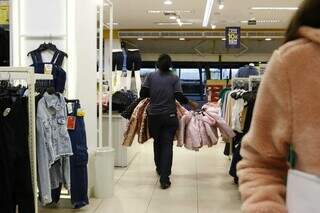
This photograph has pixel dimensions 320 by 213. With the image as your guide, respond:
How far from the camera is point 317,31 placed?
2.81ft

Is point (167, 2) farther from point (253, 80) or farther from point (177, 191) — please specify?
point (177, 191)

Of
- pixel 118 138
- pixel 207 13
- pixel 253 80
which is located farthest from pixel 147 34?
pixel 253 80

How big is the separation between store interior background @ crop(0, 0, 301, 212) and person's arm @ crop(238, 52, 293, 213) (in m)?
0.33

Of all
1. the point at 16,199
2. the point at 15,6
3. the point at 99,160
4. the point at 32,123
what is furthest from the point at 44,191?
the point at 15,6

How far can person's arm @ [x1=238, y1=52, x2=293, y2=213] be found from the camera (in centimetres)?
89

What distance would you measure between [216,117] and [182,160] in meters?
1.77

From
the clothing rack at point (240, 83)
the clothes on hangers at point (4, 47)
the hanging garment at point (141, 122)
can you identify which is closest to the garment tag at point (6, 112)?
the clothes on hangers at point (4, 47)

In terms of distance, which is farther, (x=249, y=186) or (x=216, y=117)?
(x=216, y=117)

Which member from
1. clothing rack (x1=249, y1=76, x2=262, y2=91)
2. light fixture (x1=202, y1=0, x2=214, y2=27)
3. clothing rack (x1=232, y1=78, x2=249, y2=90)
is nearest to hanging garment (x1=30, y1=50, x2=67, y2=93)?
clothing rack (x1=249, y1=76, x2=262, y2=91)

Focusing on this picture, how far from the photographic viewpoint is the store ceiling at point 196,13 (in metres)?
9.80

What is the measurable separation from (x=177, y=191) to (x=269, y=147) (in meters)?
4.31

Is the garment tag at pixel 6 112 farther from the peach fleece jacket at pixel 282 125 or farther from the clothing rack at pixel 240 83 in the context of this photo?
the clothing rack at pixel 240 83

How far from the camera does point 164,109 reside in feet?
17.5

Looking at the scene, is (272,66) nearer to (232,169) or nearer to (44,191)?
(44,191)
